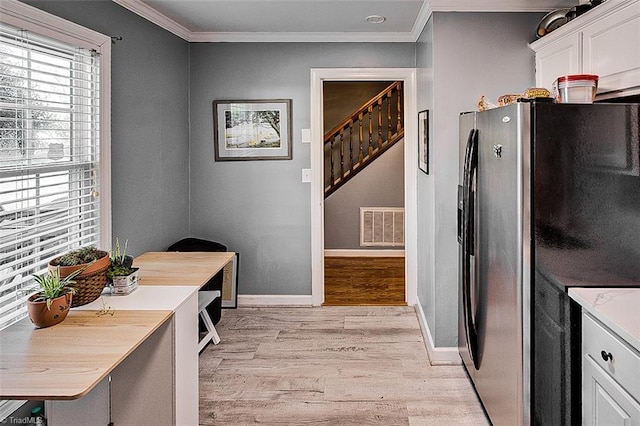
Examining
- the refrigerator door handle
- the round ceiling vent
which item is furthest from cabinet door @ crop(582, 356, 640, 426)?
the round ceiling vent

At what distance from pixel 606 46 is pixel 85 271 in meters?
2.61

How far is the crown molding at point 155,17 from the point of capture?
344cm

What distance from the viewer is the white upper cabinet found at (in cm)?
231

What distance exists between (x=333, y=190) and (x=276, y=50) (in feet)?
8.75

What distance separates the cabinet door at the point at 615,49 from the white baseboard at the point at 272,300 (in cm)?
302

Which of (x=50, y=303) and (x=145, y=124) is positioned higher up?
(x=145, y=124)

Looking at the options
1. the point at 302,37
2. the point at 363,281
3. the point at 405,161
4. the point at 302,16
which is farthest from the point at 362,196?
the point at 302,16

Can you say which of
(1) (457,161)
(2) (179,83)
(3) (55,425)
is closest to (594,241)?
(1) (457,161)

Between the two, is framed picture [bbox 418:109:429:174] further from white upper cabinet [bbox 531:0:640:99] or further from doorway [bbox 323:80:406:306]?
doorway [bbox 323:80:406:306]

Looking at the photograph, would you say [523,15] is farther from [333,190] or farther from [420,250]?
[333,190]

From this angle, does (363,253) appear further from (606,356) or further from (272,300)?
(606,356)

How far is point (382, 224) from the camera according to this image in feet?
23.0

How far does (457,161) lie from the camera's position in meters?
3.59

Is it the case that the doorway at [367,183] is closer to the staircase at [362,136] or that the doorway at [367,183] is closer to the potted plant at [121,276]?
the staircase at [362,136]
